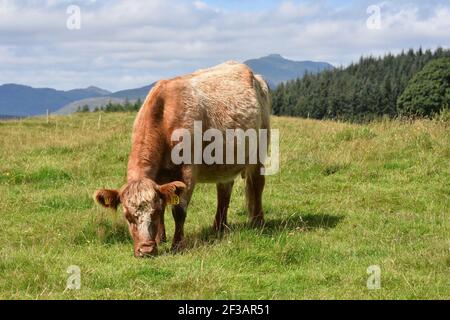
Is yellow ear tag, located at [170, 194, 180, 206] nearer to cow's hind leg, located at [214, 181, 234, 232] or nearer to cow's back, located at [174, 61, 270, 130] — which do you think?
cow's back, located at [174, 61, 270, 130]

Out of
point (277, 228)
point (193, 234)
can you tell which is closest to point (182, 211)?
point (193, 234)

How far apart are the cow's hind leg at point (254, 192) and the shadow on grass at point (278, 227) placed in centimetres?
22

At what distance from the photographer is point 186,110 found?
31.6ft

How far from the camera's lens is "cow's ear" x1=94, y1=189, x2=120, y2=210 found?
8.58 meters

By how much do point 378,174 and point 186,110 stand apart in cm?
561

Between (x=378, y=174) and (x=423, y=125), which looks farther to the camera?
(x=423, y=125)

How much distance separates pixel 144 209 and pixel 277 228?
106 inches

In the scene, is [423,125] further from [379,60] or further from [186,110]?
[379,60]

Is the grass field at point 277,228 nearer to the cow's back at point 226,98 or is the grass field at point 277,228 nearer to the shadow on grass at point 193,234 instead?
the shadow on grass at point 193,234

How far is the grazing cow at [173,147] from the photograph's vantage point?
8.37 m

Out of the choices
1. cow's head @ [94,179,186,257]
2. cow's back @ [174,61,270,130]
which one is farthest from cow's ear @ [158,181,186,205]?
cow's back @ [174,61,270,130]

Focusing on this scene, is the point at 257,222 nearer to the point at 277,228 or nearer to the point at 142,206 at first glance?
the point at 277,228

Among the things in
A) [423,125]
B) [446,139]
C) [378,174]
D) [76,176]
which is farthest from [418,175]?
[76,176]

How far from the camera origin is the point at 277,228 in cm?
1014
